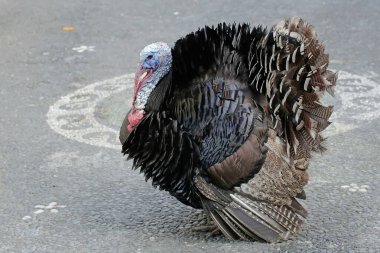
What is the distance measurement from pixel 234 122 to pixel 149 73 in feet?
1.68

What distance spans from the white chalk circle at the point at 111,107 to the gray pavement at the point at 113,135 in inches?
0.6

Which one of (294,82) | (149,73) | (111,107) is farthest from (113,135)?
(294,82)

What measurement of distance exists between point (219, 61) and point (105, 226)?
3.60 ft

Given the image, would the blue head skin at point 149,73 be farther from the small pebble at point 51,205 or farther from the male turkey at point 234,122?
the small pebble at point 51,205

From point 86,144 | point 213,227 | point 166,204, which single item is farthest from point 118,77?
point 213,227

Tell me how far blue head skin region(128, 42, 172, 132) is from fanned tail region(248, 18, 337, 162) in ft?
1.43

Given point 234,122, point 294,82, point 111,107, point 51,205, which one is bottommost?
point 51,205

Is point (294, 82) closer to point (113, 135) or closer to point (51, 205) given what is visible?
point (51, 205)

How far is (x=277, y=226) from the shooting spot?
398cm

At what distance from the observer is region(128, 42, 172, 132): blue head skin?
4008 millimetres

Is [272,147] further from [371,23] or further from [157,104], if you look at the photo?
[371,23]

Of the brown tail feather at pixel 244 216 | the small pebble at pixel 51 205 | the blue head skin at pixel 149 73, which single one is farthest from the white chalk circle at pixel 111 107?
the brown tail feather at pixel 244 216

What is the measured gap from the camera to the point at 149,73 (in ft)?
13.2

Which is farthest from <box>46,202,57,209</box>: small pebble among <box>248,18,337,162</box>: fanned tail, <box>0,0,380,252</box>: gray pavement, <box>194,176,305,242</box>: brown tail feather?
<box>248,18,337,162</box>: fanned tail
